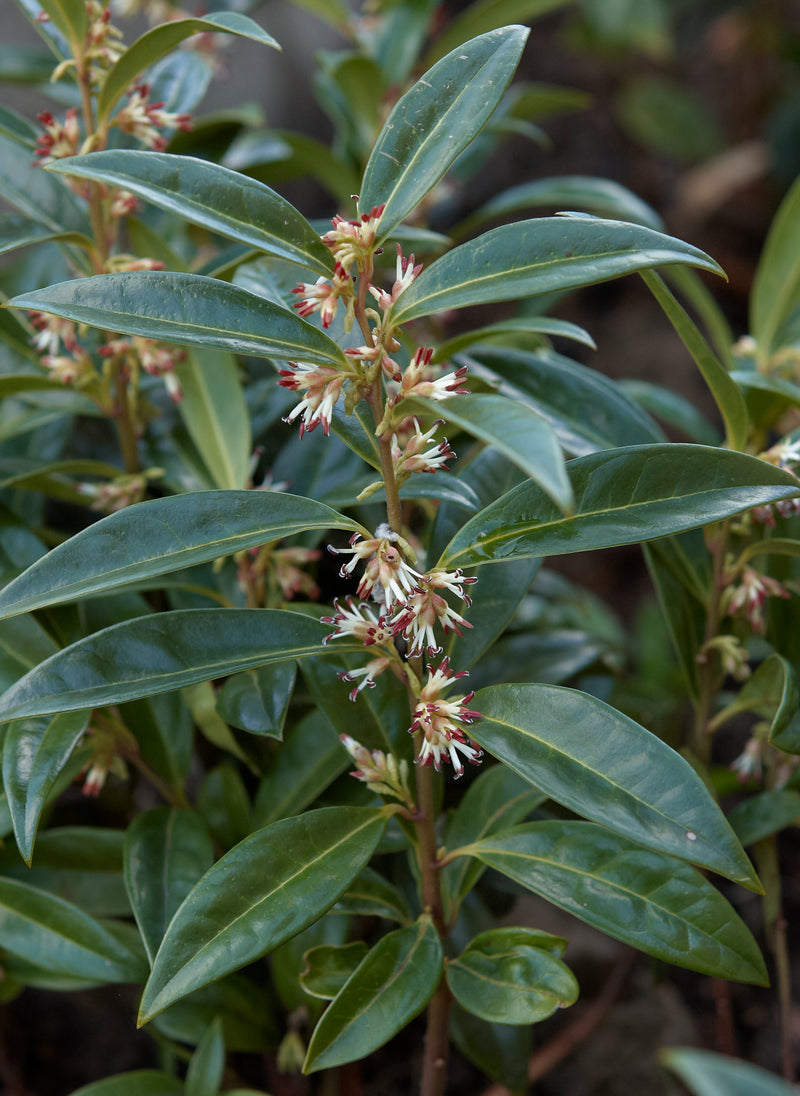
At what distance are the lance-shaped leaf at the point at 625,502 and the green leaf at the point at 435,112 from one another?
0.20m

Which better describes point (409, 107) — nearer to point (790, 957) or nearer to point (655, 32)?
point (790, 957)

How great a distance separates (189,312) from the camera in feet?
1.76

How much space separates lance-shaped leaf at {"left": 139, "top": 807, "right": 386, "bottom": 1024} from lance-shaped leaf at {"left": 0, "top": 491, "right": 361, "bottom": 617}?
0.63 ft

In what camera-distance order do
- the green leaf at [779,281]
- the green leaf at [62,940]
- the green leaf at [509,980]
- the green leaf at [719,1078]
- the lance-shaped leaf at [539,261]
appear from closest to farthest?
the green leaf at [719,1078], the lance-shaped leaf at [539,261], the green leaf at [509,980], the green leaf at [62,940], the green leaf at [779,281]

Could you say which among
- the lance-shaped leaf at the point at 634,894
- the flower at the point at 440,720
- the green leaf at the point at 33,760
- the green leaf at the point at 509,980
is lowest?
the green leaf at the point at 509,980

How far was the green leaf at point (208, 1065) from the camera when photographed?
762 millimetres

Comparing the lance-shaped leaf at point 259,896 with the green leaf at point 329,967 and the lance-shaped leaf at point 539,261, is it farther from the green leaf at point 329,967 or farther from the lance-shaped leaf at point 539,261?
the lance-shaped leaf at point 539,261

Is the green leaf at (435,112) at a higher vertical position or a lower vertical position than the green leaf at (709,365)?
higher

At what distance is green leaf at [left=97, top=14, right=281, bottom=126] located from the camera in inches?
23.8

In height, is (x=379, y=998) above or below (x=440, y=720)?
below

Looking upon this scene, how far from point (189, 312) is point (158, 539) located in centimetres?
14

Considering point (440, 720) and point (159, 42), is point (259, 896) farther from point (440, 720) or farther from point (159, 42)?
point (159, 42)

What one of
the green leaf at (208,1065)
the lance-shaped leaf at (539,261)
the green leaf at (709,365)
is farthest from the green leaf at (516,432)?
the green leaf at (208,1065)

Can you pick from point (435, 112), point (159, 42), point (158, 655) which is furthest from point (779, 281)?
point (158, 655)
